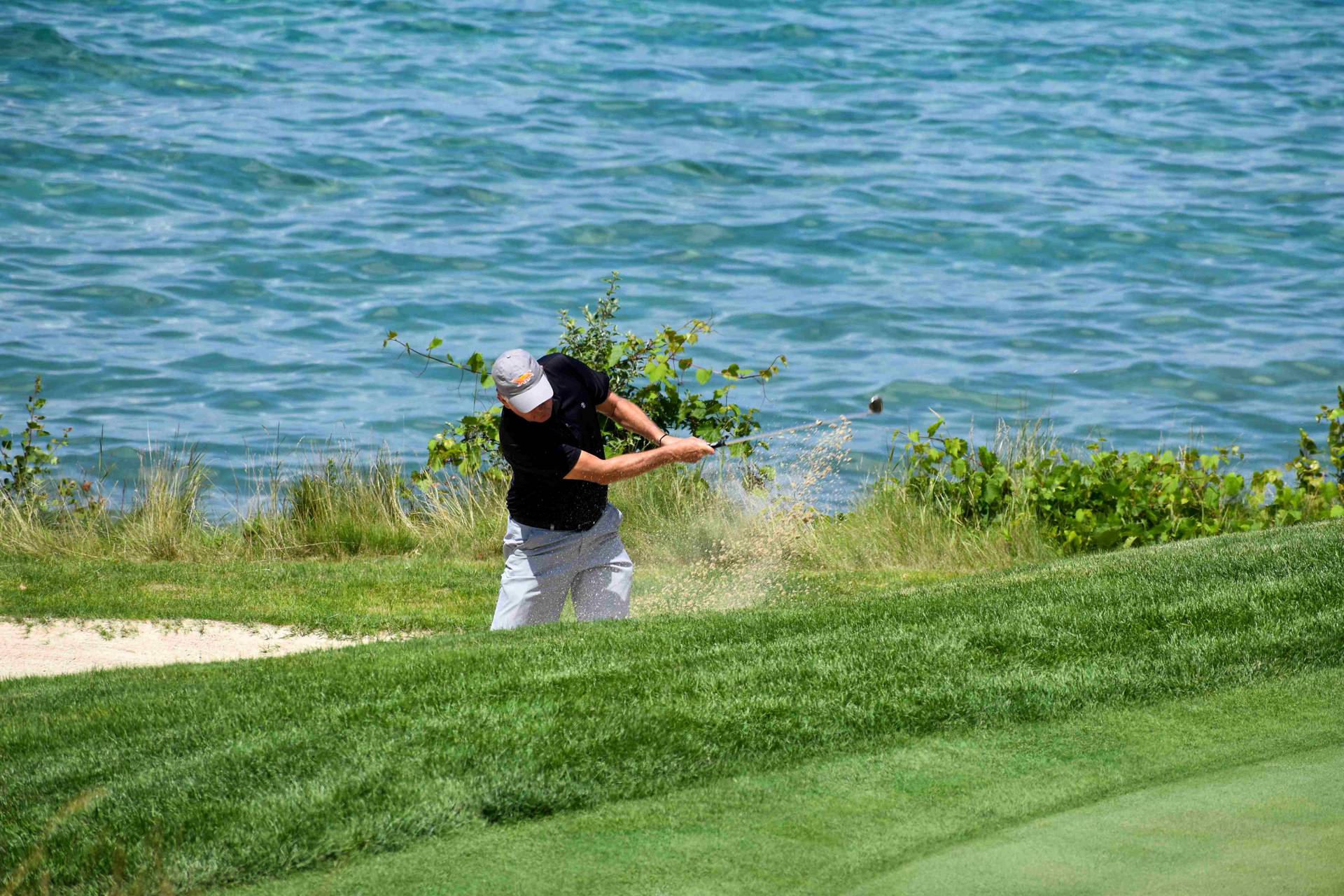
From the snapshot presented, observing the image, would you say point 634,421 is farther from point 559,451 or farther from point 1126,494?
point 1126,494

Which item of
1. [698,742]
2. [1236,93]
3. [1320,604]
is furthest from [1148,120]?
[698,742]

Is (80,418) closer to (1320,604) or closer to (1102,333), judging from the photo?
(1102,333)

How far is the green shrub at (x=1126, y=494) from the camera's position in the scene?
33.7ft

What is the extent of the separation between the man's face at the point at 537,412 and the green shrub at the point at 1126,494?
166 inches

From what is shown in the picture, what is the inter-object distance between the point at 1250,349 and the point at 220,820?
685 inches

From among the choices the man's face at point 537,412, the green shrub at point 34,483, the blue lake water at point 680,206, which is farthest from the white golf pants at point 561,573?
the blue lake water at point 680,206

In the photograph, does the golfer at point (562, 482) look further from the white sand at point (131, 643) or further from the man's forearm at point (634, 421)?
the white sand at point (131, 643)

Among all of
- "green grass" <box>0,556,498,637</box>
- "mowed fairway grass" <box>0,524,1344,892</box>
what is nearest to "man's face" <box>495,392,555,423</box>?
"mowed fairway grass" <box>0,524,1344,892</box>

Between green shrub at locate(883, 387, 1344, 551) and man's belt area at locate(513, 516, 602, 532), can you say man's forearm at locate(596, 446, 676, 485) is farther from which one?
green shrub at locate(883, 387, 1344, 551)

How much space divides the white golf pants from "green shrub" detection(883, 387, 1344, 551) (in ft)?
11.7

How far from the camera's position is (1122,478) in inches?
413

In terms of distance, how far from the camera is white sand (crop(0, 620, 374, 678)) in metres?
8.16

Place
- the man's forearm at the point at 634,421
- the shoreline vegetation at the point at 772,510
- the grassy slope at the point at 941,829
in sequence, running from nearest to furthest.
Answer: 1. the grassy slope at the point at 941,829
2. the man's forearm at the point at 634,421
3. the shoreline vegetation at the point at 772,510

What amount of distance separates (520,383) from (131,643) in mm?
2910
